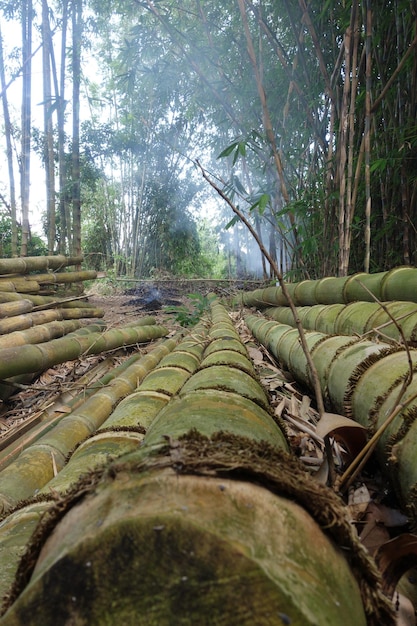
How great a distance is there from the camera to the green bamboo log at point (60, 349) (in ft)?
7.84

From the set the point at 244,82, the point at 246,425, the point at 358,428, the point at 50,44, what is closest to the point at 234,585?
the point at 246,425

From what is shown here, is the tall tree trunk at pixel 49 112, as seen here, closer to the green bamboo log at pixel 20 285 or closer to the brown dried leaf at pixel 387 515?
the green bamboo log at pixel 20 285

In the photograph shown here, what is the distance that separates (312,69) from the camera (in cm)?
399

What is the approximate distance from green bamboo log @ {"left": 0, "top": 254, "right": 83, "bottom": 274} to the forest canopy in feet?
4.77

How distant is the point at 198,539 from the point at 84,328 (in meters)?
3.97

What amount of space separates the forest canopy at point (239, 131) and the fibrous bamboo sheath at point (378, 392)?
26.8 inches

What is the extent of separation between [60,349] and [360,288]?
2303mm

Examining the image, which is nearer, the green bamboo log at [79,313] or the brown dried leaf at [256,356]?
the brown dried leaf at [256,356]

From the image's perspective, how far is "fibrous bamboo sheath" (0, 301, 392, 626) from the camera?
34 centimetres

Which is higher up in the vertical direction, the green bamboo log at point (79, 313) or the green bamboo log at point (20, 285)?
the green bamboo log at point (20, 285)

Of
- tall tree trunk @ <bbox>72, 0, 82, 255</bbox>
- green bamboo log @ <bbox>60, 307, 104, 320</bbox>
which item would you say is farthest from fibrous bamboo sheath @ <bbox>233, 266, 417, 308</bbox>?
tall tree trunk @ <bbox>72, 0, 82, 255</bbox>

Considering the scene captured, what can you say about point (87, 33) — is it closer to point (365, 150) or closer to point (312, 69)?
point (312, 69)

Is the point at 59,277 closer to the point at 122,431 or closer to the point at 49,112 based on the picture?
the point at 49,112

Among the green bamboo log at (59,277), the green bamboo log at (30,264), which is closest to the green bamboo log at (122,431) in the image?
the green bamboo log at (30,264)
